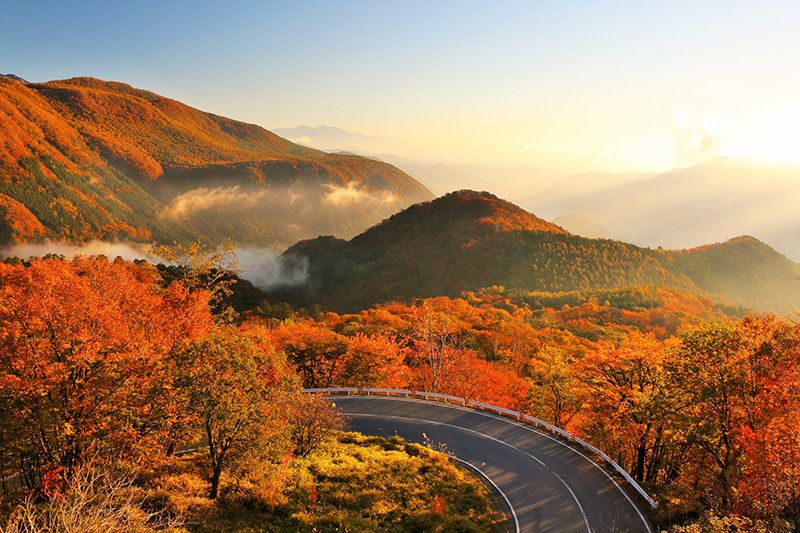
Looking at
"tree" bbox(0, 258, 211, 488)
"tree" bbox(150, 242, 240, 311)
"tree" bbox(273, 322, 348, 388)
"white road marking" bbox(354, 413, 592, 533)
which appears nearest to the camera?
"tree" bbox(0, 258, 211, 488)

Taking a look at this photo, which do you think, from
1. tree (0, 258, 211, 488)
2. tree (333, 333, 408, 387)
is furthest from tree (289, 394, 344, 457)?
tree (333, 333, 408, 387)

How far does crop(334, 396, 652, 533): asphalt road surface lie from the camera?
25609mm

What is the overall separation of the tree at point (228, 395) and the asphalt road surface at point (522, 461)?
15.0 metres

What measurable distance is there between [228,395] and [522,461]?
68.6ft

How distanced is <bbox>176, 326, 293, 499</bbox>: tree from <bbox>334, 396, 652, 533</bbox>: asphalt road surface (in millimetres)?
14974

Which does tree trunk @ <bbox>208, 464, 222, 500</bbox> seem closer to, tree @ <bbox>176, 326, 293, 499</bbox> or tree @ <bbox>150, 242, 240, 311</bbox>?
Result: tree @ <bbox>176, 326, 293, 499</bbox>

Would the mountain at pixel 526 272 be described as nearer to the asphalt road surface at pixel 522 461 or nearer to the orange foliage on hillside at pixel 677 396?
the orange foliage on hillside at pixel 677 396

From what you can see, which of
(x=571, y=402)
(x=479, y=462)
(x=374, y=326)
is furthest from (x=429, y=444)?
(x=374, y=326)

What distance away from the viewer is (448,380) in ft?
182

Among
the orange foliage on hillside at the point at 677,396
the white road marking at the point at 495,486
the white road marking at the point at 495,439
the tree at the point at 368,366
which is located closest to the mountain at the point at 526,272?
the orange foliage on hillside at the point at 677,396

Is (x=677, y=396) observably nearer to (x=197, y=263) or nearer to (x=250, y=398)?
(x=250, y=398)

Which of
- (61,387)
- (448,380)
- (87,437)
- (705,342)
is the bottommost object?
(448,380)

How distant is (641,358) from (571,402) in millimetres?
15196

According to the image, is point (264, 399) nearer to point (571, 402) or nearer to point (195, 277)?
point (195, 277)
